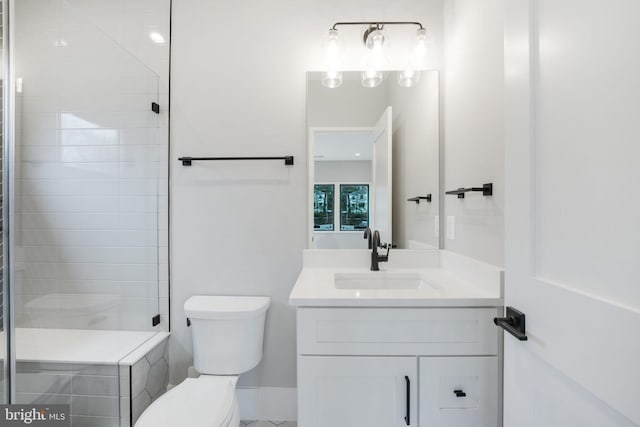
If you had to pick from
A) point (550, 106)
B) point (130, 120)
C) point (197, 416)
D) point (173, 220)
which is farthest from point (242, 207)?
point (550, 106)

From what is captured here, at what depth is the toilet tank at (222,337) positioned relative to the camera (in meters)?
1.43

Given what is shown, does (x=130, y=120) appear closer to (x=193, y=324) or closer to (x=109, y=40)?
(x=109, y=40)

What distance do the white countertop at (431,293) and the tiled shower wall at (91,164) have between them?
1004 mm

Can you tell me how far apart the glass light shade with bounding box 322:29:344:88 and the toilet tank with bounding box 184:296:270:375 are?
128 cm

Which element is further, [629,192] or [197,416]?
[197,416]

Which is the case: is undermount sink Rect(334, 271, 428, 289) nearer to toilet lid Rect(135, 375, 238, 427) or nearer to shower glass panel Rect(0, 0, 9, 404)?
toilet lid Rect(135, 375, 238, 427)

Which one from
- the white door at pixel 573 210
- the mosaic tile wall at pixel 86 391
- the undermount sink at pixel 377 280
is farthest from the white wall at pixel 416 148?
the mosaic tile wall at pixel 86 391

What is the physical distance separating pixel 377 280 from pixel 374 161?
25.7 inches

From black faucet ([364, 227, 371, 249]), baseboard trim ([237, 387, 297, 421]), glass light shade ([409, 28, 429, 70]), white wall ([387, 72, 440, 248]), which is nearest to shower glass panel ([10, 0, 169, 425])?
baseboard trim ([237, 387, 297, 421])

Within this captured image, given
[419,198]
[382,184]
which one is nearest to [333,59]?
[382,184]

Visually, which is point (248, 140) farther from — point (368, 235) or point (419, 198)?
point (419, 198)

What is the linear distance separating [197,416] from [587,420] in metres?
1.17

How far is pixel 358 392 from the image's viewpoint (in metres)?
1.05

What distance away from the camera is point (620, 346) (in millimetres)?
468
